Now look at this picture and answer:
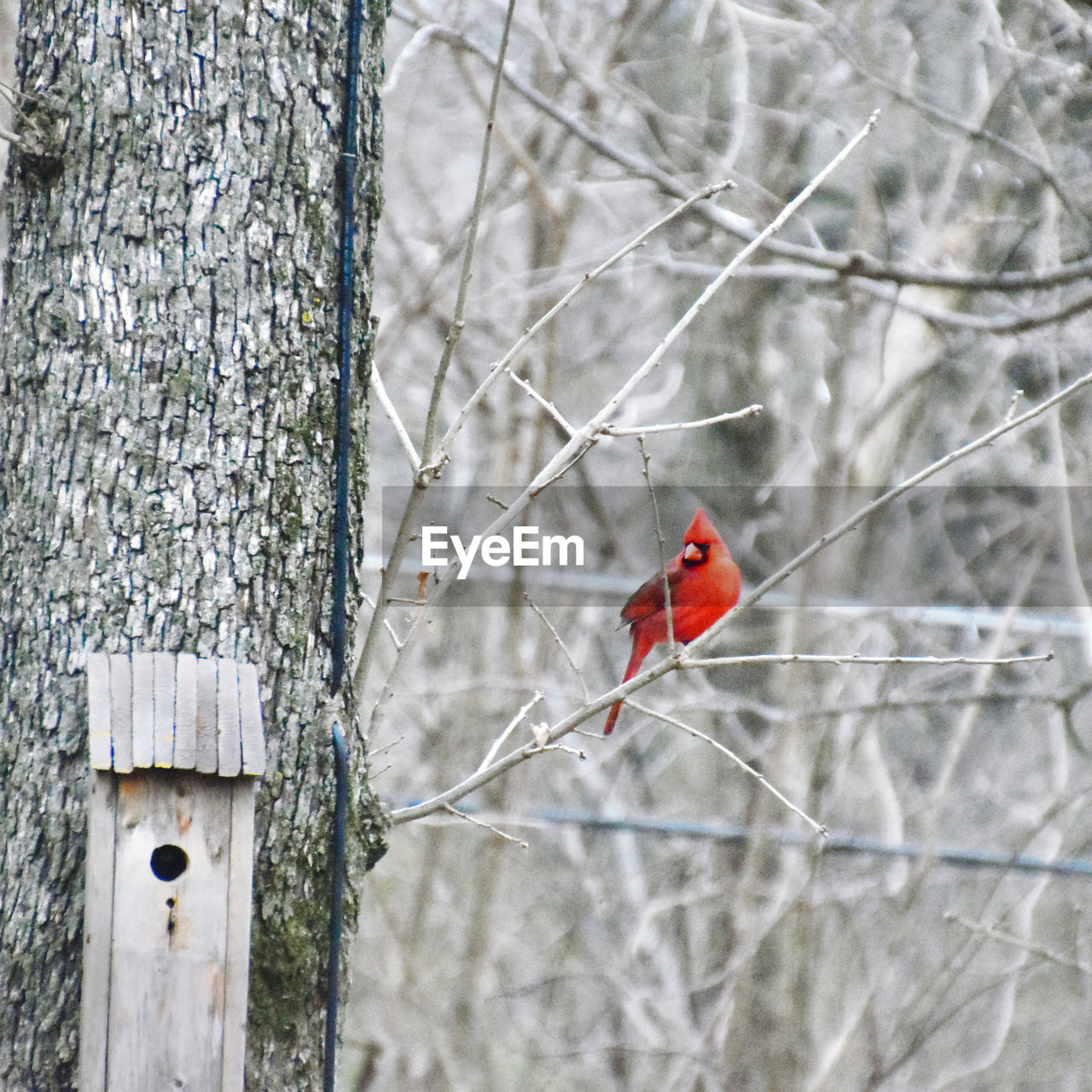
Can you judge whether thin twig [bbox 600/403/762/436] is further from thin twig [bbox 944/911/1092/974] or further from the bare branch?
thin twig [bbox 944/911/1092/974]

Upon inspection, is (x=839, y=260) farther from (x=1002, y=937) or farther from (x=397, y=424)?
(x=397, y=424)

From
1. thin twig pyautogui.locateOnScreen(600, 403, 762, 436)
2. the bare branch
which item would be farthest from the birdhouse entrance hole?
the bare branch

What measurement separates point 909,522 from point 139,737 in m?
5.59

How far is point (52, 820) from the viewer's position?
169 cm

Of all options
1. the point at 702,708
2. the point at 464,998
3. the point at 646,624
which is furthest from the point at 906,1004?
the point at 646,624

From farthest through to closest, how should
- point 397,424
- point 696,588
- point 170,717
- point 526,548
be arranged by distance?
point 526,548
point 696,588
point 397,424
point 170,717

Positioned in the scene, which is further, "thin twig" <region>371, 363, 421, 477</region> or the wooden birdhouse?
"thin twig" <region>371, 363, 421, 477</region>

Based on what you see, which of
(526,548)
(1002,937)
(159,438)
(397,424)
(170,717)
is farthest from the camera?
(526,548)

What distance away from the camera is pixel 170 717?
1611 millimetres

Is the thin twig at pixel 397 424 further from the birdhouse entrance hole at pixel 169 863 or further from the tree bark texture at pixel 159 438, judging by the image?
the birdhouse entrance hole at pixel 169 863

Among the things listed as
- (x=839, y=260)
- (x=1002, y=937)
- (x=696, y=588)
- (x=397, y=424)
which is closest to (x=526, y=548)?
(x=839, y=260)

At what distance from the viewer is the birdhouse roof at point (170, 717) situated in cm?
158

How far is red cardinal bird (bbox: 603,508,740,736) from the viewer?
2.99 meters

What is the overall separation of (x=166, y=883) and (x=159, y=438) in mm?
567
